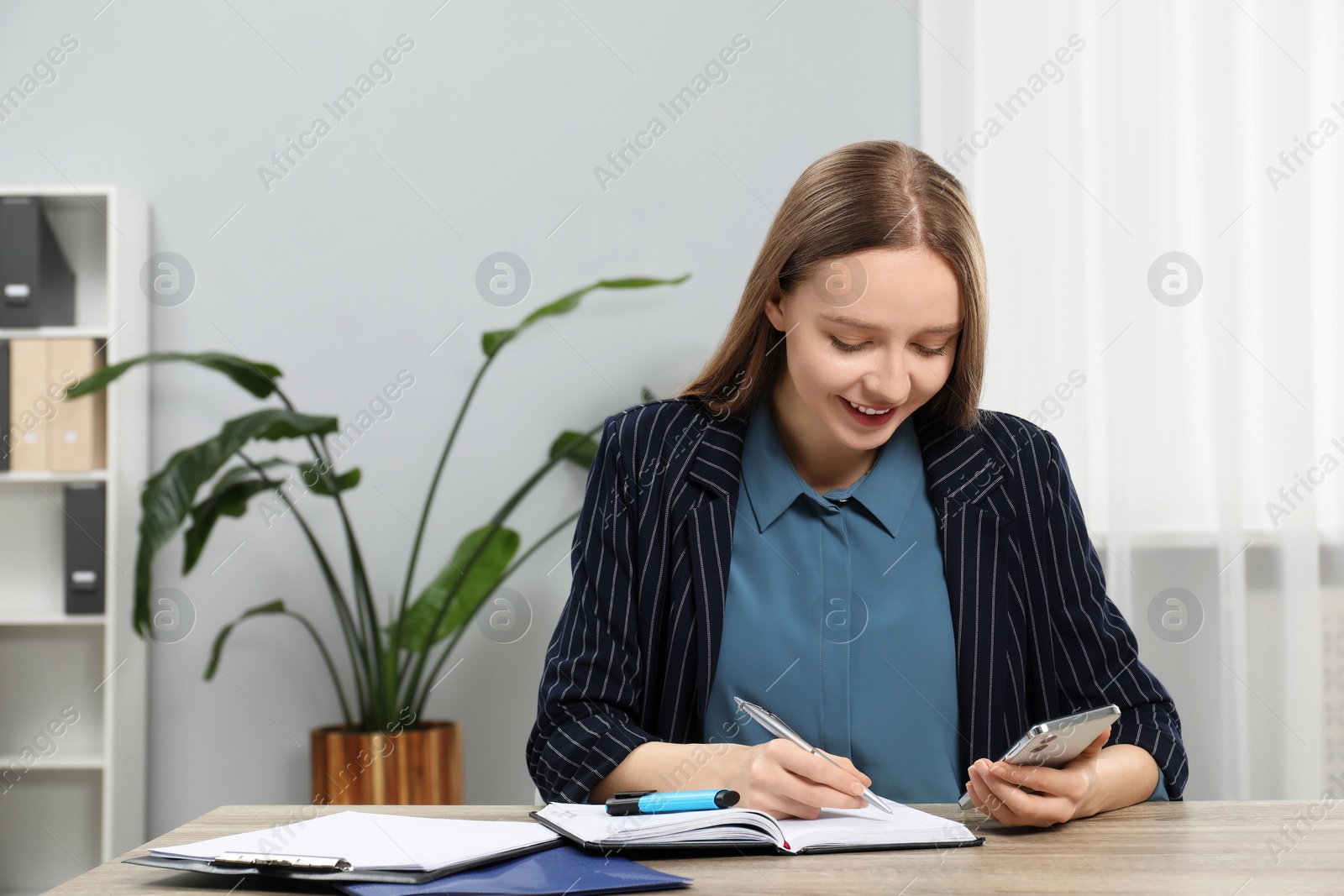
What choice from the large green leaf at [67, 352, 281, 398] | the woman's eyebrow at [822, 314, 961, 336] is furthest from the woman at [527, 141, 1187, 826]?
the large green leaf at [67, 352, 281, 398]

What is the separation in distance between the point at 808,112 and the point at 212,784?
229 centimetres

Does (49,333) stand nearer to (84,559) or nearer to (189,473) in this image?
(84,559)

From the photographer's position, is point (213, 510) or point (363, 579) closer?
point (213, 510)

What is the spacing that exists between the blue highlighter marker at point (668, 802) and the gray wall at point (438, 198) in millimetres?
1855

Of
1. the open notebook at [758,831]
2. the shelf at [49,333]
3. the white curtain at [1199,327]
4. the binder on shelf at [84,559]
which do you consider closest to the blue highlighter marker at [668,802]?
the open notebook at [758,831]

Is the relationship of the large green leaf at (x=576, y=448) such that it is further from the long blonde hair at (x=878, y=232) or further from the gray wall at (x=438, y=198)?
the long blonde hair at (x=878, y=232)

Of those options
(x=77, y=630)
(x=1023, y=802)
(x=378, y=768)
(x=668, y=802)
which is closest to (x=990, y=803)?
(x=1023, y=802)

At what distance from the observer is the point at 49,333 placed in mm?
2609

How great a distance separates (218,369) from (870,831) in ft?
6.10

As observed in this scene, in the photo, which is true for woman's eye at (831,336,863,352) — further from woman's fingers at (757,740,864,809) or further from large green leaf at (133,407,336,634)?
large green leaf at (133,407,336,634)

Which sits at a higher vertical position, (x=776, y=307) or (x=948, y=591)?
(x=776, y=307)

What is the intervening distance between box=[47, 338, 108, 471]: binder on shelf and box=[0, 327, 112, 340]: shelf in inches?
0.6

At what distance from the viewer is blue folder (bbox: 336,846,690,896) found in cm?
74

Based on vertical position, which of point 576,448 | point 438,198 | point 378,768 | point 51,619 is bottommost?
point 378,768
